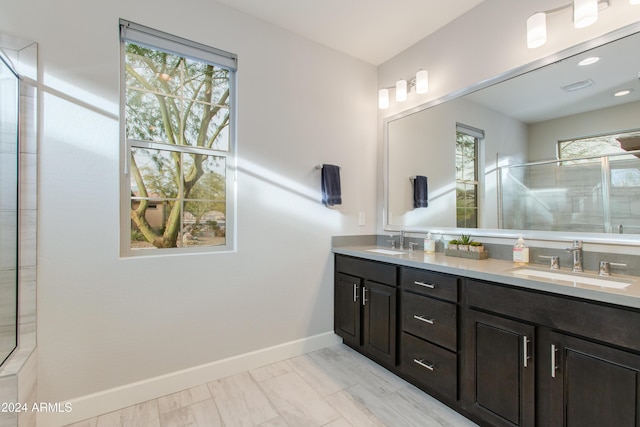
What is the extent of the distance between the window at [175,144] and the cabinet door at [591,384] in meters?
2.03

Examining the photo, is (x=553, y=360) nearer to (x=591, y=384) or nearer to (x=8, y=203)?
(x=591, y=384)

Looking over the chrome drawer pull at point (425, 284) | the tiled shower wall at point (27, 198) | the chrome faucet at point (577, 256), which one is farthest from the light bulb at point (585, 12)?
the tiled shower wall at point (27, 198)

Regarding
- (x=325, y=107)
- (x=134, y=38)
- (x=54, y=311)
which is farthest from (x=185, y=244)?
(x=325, y=107)

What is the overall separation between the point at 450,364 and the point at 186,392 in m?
1.71

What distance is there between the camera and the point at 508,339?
1446mm

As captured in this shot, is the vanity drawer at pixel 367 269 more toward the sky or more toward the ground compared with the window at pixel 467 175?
more toward the ground

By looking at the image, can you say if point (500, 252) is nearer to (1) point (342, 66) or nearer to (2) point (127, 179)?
(1) point (342, 66)

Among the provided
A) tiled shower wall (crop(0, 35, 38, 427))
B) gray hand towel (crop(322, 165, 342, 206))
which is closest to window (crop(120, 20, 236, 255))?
tiled shower wall (crop(0, 35, 38, 427))

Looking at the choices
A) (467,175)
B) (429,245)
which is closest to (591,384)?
(429,245)

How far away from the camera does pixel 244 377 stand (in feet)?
Answer: 7.06

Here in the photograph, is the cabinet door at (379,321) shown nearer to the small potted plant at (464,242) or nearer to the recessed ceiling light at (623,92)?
the small potted plant at (464,242)

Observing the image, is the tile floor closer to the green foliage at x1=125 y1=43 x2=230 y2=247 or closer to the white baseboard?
the white baseboard

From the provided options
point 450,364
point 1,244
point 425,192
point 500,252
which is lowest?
point 450,364

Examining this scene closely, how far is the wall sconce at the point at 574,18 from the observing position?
150cm
